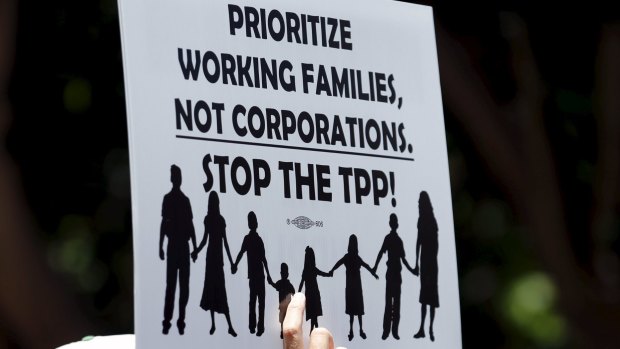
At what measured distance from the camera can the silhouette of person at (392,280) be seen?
260cm

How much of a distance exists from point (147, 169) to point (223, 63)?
0.25m

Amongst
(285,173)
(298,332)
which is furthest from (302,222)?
(298,332)

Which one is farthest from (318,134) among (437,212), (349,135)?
(437,212)

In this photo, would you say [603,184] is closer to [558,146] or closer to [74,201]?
[558,146]

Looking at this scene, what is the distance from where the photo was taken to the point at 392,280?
2.61 meters

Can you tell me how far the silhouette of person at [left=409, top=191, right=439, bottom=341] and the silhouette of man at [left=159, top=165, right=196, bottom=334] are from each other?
44 cm

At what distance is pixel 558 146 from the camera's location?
5.05 m

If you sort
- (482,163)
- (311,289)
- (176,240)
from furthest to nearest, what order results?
(482,163) < (311,289) < (176,240)

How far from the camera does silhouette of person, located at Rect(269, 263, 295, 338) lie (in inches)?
97.6

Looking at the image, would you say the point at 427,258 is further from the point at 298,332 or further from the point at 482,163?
the point at 482,163

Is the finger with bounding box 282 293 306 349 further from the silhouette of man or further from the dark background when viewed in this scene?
the dark background

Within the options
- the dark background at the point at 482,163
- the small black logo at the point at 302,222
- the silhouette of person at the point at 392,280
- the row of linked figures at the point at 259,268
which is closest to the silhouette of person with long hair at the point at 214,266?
the row of linked figures at the point at 259,268

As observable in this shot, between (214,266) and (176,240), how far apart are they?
0.26 feet

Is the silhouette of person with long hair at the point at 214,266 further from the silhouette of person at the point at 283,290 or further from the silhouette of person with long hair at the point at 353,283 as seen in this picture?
the silhouette of person with long hair at the point at 353,283
